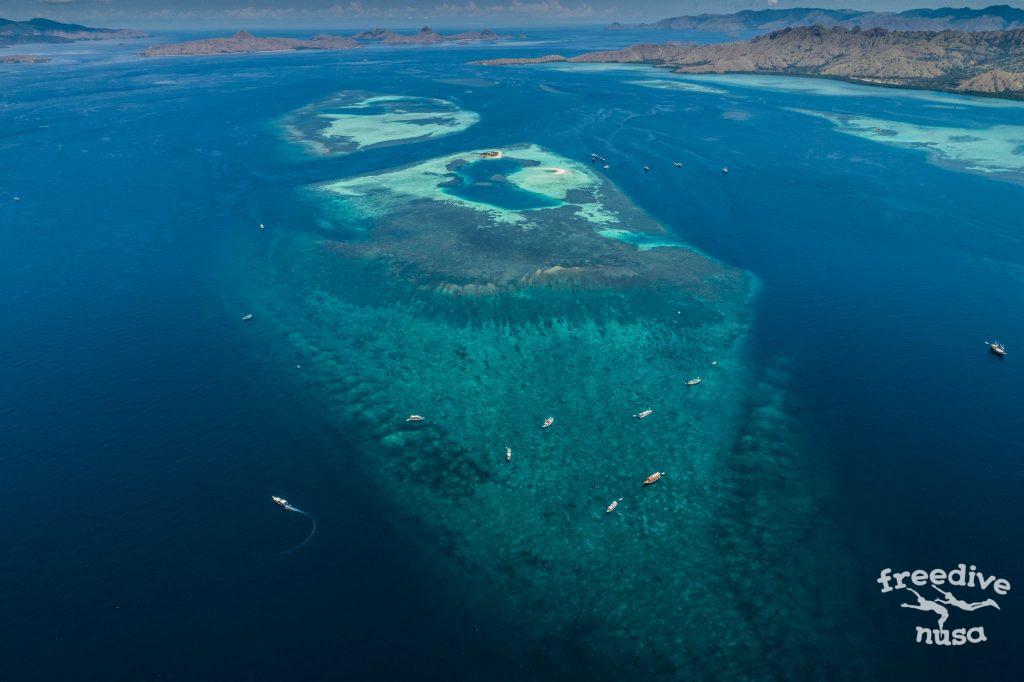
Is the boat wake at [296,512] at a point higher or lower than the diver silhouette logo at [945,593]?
higher

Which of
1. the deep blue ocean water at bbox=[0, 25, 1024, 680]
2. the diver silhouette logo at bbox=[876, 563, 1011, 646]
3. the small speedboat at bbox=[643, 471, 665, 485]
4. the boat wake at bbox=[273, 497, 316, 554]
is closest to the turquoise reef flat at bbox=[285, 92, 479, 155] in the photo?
the deep blue ocean water at bbox=[0, 25, 1024, 680]

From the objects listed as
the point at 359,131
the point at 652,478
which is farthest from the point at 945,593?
the point at 359,131

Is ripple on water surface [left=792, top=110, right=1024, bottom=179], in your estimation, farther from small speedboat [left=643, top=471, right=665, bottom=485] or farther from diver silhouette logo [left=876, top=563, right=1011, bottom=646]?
small speedboat [left=643, top=471, right=665, bottom=485]


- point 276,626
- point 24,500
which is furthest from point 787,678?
point 24,500

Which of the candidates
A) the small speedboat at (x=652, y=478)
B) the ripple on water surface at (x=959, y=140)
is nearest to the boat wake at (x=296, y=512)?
the small speedboat at (x=652, y=478)

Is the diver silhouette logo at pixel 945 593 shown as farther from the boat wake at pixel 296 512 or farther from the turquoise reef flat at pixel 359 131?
the turquoise reef flat at pixel 359 131
